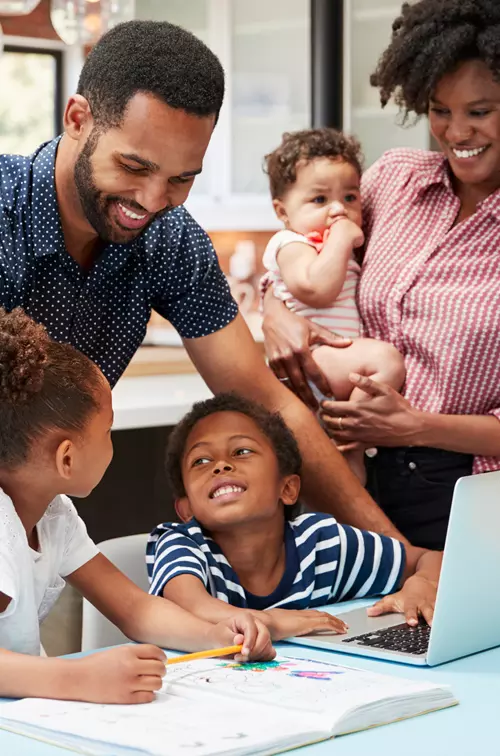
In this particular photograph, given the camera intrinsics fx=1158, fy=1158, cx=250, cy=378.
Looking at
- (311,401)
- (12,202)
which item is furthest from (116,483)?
(12,202)

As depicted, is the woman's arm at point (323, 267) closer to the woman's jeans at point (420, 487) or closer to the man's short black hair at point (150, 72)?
the woman's jeans at point (420, 487)

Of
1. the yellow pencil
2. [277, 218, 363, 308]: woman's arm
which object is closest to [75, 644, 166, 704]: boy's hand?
the yellow pencil

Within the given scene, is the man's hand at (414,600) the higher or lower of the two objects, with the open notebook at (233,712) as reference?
lower

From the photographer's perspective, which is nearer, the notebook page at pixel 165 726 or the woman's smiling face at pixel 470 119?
the notebook page at pixel 165 726

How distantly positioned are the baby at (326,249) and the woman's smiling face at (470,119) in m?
0.26

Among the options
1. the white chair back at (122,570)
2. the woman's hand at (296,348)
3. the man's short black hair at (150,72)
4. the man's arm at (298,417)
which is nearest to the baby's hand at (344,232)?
the woman's hand at (296,348)

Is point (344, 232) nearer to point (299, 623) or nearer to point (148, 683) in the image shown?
point (299, 623)

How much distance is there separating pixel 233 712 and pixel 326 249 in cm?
116

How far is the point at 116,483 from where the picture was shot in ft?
9.50

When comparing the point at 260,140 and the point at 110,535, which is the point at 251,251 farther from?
the point at 110,535

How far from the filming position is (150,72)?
159 centimetres

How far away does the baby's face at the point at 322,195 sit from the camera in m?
2.26

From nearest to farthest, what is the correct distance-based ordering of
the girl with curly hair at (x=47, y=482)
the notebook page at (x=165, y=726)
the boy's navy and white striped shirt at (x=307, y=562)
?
1. the notebook page at (x=165, y=726)
2. the girl with curly hair at (x=47, y=482)
3. the boy's navy and white striped shirt at (x=307, y=562)

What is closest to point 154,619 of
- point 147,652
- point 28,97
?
point 147,652
